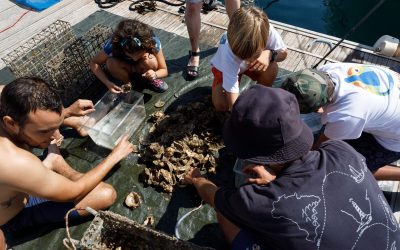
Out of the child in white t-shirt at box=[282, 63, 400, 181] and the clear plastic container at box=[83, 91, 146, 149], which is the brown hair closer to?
the clear plastic container at box=[83, 91, 146, 149]

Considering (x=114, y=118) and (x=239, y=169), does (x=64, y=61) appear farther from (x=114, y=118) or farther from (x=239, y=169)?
(x=239, y=169)

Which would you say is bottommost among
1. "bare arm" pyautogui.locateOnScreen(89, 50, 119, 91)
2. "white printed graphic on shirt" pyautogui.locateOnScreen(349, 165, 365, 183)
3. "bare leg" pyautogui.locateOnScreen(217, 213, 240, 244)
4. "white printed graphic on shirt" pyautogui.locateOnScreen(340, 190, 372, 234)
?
"bare leg" pyautogui.locateOnScreen(217, 213, 240, 244)

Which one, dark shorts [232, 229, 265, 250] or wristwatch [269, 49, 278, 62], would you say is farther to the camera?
wristwatch [269, 49, 278, 62]

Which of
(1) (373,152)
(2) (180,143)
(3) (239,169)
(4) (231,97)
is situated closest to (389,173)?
(1) (373,152)

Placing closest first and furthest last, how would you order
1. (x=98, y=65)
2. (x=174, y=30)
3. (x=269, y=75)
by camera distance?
(x=269, y=75), (x=98, y=65), (x=174, y=30)

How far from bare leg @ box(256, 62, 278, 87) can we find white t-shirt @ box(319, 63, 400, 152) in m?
1.04

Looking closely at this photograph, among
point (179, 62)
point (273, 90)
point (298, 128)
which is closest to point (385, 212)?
point (298, 128)

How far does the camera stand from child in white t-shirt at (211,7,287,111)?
2.66 meters

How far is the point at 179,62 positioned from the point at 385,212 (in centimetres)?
326

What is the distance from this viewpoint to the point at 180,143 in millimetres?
3197

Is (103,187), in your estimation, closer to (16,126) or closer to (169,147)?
(169,147)

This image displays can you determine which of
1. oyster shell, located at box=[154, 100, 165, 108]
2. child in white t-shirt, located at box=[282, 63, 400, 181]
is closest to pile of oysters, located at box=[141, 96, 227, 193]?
oyster shell, located at box=[154, 100, 165, 108]

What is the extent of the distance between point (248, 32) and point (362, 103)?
3.50 ft

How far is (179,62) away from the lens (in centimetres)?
439
